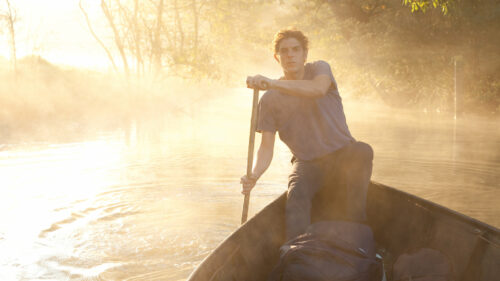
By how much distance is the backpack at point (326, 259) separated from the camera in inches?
106

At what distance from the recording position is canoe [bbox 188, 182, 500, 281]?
296 centimetres

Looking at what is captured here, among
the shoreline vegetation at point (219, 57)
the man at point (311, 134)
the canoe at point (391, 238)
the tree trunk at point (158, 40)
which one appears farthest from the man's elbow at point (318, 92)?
the tree trunk at point (158, 40)

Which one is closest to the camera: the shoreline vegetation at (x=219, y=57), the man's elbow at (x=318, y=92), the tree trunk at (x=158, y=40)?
the man's elbow at (x=318, y=92)

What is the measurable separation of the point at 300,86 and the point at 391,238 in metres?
1.72

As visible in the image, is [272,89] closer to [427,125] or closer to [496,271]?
[496,271]

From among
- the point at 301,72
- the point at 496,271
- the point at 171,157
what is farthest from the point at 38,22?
the point at 496,271

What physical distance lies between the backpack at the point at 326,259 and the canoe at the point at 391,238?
345 millimetres

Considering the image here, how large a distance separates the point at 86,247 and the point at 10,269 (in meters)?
0.79

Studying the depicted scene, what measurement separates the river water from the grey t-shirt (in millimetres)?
1630

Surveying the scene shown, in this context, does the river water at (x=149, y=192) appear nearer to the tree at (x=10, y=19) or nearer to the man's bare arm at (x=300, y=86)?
the man's bare arm at (x=300, y=86)

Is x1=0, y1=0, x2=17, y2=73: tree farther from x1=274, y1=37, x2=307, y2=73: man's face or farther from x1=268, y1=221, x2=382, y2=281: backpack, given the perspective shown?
x1=268, y1=221, x2=382, y2=281: backpack

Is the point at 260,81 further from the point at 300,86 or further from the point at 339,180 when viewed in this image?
the point at 339,180

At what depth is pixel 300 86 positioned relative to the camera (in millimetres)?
3631

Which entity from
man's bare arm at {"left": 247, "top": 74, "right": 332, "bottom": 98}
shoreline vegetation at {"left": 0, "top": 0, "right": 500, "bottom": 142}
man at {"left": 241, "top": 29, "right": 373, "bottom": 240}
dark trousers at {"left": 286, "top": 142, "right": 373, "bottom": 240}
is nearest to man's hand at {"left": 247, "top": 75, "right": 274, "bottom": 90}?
man's bare arm at {"left": 247, "top": 74, "right": 332, "bottom": 98}
